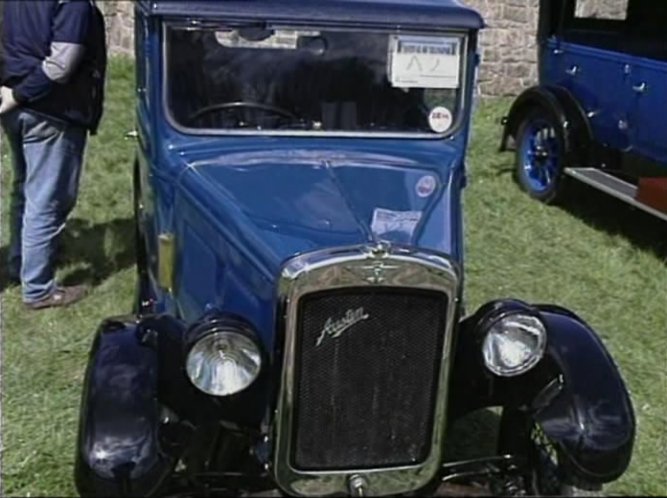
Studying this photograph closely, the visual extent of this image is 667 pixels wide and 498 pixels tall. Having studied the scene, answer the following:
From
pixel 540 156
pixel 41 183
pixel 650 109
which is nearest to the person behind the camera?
pixel 41 183

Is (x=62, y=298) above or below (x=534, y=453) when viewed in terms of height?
below

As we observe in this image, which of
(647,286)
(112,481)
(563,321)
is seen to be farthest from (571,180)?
(112,481)

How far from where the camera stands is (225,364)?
2658mm

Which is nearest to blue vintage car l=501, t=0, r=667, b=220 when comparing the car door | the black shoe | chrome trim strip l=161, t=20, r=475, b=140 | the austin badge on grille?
the car door

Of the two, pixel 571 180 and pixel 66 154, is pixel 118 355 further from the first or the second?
pixel 571 180

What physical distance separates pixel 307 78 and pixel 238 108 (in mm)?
242

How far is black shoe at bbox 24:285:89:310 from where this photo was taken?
4.62 meters

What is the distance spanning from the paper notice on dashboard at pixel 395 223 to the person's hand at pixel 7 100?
1941 mm

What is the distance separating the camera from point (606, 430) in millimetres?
2793

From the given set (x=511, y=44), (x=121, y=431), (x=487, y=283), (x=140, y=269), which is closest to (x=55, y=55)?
(x=140, y=269)

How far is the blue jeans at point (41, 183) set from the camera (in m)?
4.34

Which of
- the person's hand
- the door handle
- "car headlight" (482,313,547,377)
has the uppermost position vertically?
the person's hand

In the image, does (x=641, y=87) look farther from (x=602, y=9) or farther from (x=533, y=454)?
(x=533, y=454)

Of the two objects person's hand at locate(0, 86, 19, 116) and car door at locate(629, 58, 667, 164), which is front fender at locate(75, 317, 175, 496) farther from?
car door at locate(629, 58, 667, 164)
